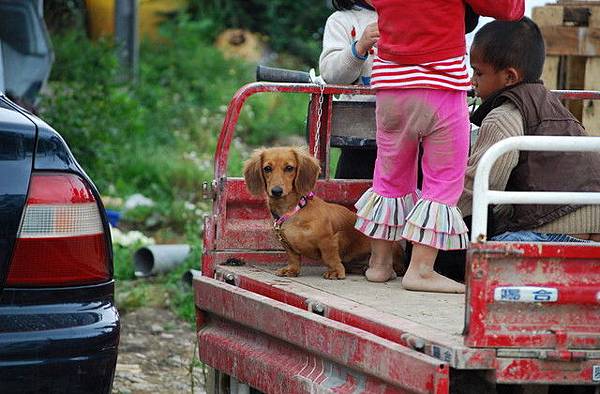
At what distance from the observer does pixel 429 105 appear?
→ 450cm

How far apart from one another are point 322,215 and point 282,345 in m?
0.72

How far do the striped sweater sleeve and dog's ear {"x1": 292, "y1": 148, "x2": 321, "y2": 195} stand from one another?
0.59m

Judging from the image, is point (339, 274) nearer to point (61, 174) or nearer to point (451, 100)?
point (451, 100)

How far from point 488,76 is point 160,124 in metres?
10.3

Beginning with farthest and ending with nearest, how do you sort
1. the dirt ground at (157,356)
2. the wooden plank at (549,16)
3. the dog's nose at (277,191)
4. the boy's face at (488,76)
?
the wooden plank at (549,16)
the dirt ground at (157,356)
the boy's face at (488,76)
the dog's nose at (277,191)

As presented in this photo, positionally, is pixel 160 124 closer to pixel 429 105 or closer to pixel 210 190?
pixel 210 190

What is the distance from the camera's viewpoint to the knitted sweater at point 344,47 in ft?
17.7

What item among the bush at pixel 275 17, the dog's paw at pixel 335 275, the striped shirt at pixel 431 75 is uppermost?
the bush at pixel 275 17

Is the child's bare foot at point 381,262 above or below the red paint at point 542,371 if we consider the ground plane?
above

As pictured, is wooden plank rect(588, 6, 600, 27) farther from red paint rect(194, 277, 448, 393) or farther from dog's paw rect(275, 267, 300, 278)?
red paint rect(194, 277, 448, 393)

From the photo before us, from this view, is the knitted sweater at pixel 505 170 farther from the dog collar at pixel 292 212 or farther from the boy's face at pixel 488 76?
the dog collar at pixel 292 212

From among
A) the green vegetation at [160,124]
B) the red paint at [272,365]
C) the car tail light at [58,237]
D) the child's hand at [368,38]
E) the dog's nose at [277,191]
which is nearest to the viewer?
the car tail light at [58,237]

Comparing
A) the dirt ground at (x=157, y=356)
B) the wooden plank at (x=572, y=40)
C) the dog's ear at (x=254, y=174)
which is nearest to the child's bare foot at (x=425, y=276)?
the dog's ear at (x=254, y=174)

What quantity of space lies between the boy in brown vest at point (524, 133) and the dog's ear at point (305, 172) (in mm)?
601
